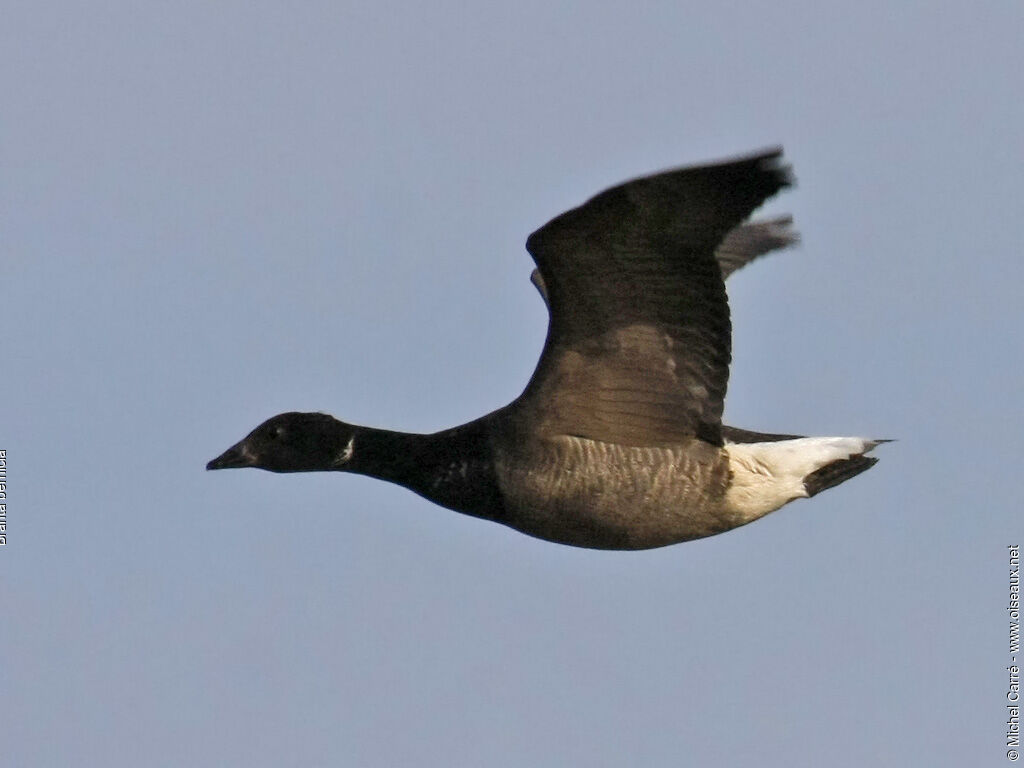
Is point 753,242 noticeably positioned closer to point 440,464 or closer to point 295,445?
point 440,464

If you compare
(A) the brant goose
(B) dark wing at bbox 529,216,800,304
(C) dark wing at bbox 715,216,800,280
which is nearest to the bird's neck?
(A) the brant goose

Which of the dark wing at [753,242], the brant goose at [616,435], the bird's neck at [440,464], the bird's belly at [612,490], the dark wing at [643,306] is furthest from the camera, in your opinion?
the dark wing at [753,242]

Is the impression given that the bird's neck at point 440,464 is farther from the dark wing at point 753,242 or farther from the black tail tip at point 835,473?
the black tail tip at point 835,473

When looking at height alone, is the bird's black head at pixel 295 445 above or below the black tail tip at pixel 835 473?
above

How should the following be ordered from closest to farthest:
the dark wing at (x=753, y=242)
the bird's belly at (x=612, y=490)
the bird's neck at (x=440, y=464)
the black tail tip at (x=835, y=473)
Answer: the bird's belly at (x=612, y=490) → the bird's neck at (x=440, y=464) → the black tail tip at (x=835, y=473) → the dark wing at (x=753, y=242)

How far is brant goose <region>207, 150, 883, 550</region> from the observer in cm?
1070

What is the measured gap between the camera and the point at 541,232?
1044cm

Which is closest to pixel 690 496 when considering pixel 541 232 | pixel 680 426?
pixel 680 426

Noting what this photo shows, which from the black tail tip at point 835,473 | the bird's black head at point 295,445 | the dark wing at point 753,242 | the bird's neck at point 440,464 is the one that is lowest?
the black tail tip at point 835,473

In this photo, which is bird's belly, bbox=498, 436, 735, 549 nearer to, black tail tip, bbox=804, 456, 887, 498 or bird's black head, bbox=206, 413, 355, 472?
black tail tip, bbox=804, 456, 887, 498

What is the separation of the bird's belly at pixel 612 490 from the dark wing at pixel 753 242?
206 centimetres

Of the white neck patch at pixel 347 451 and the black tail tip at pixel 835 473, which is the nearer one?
the black tail tip at pixel 835 473

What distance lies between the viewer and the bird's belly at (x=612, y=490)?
1163cm

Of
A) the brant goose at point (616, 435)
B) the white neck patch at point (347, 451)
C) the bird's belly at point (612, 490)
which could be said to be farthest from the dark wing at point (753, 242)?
the bird's belly at point (612, 490)
